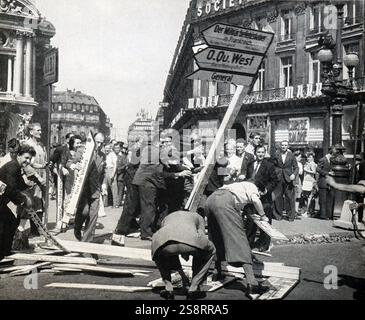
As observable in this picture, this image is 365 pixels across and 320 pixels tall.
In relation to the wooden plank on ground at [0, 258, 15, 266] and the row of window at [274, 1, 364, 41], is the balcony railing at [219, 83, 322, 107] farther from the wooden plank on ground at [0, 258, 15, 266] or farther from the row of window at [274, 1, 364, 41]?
the wooden plank on ground at [0, 258, 15, 266]

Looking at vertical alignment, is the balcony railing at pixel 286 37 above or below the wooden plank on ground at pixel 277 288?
above

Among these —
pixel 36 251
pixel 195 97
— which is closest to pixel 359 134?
pixel 36 251

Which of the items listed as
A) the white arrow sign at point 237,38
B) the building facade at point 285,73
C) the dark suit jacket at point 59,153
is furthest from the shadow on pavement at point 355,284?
the building facade at point 285,73

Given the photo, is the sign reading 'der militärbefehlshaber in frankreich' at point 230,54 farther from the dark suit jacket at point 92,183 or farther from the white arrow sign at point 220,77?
the dark suit jacket at point 92,183

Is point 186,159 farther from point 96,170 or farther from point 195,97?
point 195,97

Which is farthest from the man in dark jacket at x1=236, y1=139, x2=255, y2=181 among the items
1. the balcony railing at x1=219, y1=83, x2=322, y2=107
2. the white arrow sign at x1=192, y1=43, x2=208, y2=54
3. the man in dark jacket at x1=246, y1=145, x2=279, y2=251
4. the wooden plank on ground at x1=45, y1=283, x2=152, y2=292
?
the balcony railing at x1=219, y1=83, x2=322, y2=107

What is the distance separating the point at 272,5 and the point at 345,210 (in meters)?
16.0

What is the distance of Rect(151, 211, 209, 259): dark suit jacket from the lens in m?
4.58

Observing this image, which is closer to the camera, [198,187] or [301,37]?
[198,187]

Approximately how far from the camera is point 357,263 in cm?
667

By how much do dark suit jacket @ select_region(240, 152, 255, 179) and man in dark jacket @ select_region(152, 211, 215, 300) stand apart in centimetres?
320

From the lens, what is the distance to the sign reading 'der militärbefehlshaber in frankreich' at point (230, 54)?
5.70 metres

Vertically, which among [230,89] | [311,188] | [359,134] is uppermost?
[230,89]

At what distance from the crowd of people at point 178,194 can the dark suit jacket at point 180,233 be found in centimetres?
1
